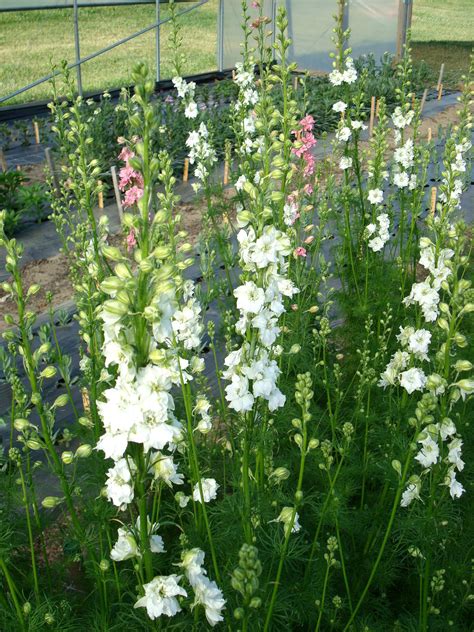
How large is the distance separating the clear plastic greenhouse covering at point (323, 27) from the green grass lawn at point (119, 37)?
243 cm

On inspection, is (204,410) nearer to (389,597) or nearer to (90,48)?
(389,597)

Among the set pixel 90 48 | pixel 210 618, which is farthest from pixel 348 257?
pixel 90 48

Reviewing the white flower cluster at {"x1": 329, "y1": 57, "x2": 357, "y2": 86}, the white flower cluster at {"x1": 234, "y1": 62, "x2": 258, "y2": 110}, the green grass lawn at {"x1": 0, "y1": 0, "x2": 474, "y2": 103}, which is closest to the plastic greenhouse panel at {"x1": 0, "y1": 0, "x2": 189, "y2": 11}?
the green grass lawn at {"x1": 0, "y1": 0, "x2": 474, "y2": 103}

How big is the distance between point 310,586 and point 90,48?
92.9 feet

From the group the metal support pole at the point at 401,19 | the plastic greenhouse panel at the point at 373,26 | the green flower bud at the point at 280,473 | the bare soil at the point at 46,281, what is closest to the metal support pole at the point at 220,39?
the plastic greenhouse panel at the point at 373,26

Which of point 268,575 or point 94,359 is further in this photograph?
point 94,359

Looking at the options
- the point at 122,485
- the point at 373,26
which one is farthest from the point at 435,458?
the point at 373,26

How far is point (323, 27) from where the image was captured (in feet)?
55.2

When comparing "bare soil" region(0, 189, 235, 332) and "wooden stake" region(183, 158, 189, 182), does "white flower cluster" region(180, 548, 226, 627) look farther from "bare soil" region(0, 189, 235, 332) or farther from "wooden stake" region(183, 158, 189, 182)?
"wooden stake" region(183, 158, 189, 182)

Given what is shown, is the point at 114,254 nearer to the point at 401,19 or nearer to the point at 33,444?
the point at 33,444

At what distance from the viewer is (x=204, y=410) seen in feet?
9.61

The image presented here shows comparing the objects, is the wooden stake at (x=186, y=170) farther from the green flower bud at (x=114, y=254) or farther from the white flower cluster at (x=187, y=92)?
the green flower bud at (x=114, y=254)

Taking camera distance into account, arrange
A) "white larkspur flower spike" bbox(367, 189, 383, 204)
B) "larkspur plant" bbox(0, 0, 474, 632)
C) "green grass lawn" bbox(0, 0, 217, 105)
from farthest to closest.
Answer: "green grass lawn" bbox(0, 0, 217, 105) < "white larkspur flower spike" bbox(367, 189, 383, 204) < "larkspur plant" bbox(0, 0, 474, 632)

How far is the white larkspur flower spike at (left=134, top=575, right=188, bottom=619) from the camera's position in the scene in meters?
2.12
